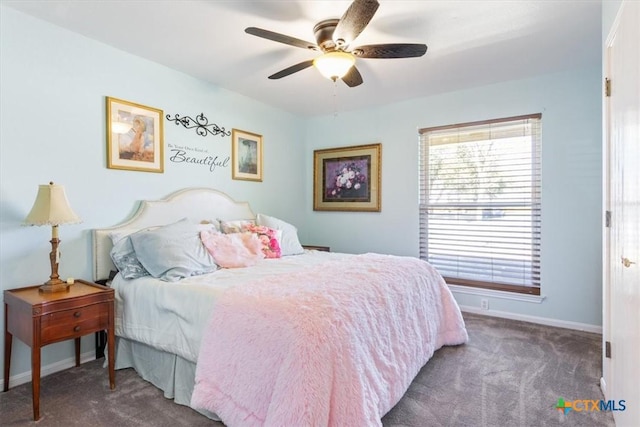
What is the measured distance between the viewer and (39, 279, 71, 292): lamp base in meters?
2.15

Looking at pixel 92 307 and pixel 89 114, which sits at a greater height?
pixel 89 114

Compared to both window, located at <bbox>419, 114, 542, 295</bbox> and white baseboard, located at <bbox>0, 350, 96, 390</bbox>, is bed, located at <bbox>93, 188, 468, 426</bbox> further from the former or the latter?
window, located at <bbox>419, 114, 542, 295</bbox>

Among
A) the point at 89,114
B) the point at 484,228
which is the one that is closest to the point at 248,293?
the point at 89,114

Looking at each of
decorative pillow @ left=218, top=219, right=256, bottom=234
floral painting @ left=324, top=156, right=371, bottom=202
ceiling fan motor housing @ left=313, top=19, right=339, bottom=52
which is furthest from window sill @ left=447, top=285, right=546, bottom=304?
ceiling fan motor housing @ left=313, top=19, right=339, bottom=52

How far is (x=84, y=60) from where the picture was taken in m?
→ 2.59

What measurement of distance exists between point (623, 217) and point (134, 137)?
11.1 ft

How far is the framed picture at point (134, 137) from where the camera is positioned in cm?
276

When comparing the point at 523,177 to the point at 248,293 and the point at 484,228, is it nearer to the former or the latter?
the point at 484,228

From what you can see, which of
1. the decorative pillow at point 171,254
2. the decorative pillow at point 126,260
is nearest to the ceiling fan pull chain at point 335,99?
the decorative pillow at point 171,254

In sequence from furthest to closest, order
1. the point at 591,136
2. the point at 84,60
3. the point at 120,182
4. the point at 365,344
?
the point at 591,136 < the point at 120,182 < the point at 84,60 < the point at 365,344

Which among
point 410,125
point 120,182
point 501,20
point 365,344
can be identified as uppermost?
point 501,20

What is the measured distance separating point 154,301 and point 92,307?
367mm

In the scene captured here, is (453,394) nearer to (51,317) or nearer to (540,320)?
(540,320)

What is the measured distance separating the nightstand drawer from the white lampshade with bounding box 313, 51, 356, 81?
2.13 metres
